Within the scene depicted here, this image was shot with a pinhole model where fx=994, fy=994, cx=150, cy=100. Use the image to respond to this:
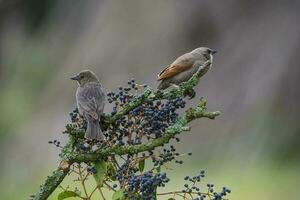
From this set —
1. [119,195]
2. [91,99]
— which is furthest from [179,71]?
[119,195]

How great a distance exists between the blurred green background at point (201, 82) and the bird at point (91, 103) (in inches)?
320

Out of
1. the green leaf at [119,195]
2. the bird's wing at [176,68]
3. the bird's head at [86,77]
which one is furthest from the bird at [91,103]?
the bird's wing at [176,68]

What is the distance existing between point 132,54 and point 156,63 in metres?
0.92

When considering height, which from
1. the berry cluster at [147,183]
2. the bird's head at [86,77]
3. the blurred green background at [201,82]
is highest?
the blurred green background at [201,82]

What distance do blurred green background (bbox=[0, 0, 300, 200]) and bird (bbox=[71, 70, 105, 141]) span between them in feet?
26.6

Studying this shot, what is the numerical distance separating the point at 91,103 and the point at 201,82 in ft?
41.0

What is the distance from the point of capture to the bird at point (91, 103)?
157 inches

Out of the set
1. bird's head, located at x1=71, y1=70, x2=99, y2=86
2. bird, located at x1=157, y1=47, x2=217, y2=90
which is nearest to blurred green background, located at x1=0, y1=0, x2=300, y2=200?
bird, located at x1=157, y1=47, x2=217, y2=90

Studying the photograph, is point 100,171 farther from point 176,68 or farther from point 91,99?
point 176,68

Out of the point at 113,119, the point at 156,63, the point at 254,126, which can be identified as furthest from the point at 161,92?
the point at 156,63

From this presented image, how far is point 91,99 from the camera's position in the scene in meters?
5.14

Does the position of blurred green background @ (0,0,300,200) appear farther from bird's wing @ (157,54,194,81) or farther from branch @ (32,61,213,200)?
branch @ (32,61,213,200)

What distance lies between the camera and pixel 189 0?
62.4 feet

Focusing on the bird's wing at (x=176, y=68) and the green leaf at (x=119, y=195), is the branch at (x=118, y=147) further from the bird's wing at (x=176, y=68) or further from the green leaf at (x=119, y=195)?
the bird's wing at (x=176, y=68)
